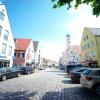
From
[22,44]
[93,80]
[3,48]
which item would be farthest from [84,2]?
[22,44]

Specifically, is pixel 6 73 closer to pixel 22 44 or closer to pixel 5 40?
pixel 5 40

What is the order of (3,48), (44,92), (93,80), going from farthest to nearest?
1. (3,48)
2. (44,92)
3. (93,80)

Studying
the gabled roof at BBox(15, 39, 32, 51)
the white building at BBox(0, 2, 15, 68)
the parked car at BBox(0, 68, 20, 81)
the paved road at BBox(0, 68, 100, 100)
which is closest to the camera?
the paved road at BBox(0, 68, 100, 100)

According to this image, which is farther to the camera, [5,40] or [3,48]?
[5,40]

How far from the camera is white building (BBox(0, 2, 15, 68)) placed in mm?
30128

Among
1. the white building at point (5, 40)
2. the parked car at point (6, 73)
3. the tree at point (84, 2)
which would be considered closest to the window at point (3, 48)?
the white building at point (5, 40)

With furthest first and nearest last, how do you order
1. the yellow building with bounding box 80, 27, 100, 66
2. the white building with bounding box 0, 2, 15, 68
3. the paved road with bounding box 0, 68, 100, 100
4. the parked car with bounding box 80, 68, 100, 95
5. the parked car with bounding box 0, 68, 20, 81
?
the yellow building with bounding box 80, 27, 100, 66 → the white building with bounding box 0, 2, 15, 68 → the parked car with bounding box 0, 68, 20, 81 → the parked car with bounding box 80, 68, 100, 95 → the paved road with bounding box 0, 68, 100, 100

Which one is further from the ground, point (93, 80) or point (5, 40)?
point (5, 40)

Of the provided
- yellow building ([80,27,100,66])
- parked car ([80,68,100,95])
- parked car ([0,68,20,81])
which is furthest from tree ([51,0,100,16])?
yellow building ([80,27,100,66])

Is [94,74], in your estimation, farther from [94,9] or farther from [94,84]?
[94,9]

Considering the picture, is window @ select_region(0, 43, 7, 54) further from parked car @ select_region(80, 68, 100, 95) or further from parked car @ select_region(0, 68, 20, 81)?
parked car @ select_region(80, 68, 100, 95)

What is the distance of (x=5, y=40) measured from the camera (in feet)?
105

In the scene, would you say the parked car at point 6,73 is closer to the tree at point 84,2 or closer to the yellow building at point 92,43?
the tree at point 84,2

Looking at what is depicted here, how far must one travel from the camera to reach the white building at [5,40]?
30128 mm
